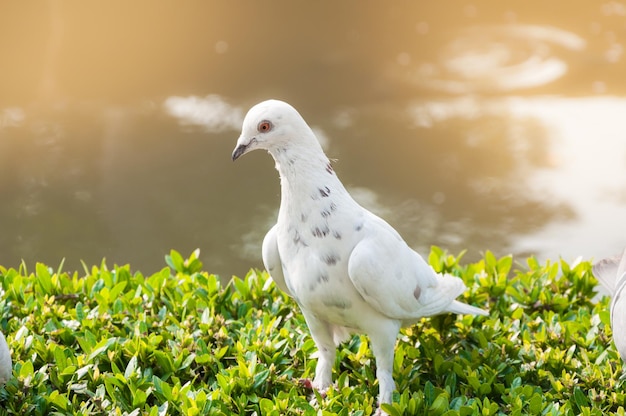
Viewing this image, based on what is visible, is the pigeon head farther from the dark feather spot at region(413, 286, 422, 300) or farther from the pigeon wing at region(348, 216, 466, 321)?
the dark feather spot at region(413, 286, 422, 300)

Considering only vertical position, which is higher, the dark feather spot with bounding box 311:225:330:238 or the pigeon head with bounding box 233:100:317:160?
the pigeon head with bounding box 233:100:317:160

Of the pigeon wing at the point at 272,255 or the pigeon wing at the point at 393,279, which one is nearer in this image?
the pigeon wing at the point at 393,279

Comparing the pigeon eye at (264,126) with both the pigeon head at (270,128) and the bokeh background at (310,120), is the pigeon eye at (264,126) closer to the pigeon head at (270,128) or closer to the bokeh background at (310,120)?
the pigeon head at (270,128)

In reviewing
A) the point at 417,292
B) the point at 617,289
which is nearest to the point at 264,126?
the point at 417,292

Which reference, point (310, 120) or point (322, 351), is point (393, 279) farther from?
point (310, 120)

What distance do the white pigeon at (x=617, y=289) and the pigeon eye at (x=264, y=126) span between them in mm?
1326

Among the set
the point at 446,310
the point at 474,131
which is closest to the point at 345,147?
the point at 474,131

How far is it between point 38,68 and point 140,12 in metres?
1.07

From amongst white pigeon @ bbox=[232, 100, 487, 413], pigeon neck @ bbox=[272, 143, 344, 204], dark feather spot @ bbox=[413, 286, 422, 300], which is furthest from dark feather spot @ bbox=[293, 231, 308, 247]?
dark feather spot @ bbox=[413, 286, 422, 300]

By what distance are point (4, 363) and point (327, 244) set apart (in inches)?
45.3

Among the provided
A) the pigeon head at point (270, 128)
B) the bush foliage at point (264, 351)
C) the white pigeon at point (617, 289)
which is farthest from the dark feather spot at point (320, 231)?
the white pigeon at point (617, 289)

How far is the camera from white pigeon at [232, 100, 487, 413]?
3.08 m

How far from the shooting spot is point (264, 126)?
3.07 meters

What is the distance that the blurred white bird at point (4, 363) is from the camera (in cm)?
315
